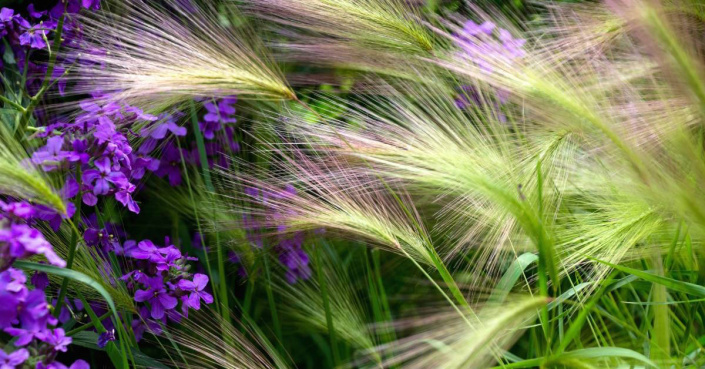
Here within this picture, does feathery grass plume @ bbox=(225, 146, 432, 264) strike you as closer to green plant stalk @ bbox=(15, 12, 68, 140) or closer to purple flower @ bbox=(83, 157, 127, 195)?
purple flower @ bbox=(83, 157, 127, 195)

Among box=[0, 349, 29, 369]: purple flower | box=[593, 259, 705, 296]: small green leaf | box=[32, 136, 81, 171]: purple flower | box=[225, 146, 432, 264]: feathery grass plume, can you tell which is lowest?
box=[0, 349, 29, 369]: purple flower

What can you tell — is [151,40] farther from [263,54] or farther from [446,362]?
[446,362]

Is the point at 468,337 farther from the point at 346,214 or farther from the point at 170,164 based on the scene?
the point at 170,164

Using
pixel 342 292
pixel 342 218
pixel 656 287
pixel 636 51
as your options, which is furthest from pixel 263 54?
pixel 656 287

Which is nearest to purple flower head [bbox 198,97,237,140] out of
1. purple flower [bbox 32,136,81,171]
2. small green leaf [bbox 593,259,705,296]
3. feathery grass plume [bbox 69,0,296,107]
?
feathery grass plume [bbox 69,0,296,107]

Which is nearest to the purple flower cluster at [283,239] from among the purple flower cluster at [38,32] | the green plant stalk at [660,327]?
the purple flower cluster at [38,32]

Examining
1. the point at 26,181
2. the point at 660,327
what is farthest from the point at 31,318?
the point at 660,327
